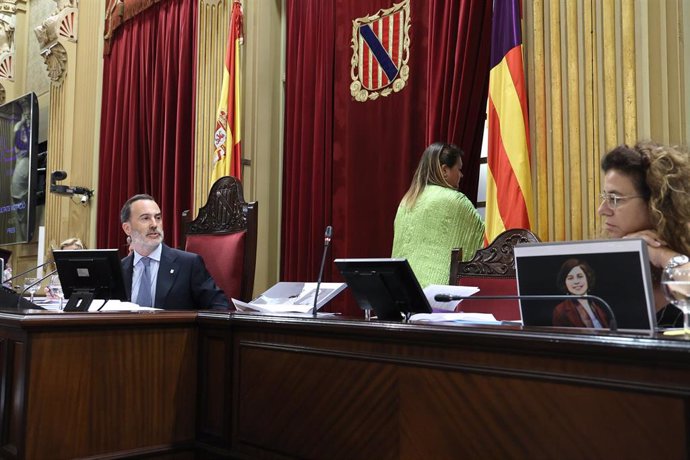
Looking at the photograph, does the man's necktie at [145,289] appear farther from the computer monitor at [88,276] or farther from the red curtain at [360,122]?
the red curtain at [360,122]

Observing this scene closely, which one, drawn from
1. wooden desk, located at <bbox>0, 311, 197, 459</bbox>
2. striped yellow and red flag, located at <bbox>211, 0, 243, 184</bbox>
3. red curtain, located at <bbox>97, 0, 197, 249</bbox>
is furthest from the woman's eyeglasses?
red curtain, located at <bbox>97, 0, 197, 249</bbox>

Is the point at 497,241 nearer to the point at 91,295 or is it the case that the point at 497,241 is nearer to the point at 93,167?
the point at 91,295

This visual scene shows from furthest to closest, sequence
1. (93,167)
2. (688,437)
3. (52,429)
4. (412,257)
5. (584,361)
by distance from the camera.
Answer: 1. (93,167)
2. (412,257)
3. (52,429)
4. (584,361)
5. (688,437)

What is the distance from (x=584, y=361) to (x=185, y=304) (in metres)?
2.37

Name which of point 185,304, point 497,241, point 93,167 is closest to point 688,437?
point 497,241

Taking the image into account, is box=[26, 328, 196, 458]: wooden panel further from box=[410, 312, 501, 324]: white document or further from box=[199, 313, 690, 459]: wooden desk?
box=[410, 312, 501, 324]: white document

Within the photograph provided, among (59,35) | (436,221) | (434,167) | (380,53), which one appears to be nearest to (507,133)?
(434,167)

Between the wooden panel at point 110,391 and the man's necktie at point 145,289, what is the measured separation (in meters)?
1.04

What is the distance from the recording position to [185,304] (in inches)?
135

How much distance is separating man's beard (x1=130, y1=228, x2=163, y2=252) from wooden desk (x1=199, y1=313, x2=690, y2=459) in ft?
3.86

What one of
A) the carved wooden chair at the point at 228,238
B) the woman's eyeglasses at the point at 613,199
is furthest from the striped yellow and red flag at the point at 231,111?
the woman's eyeglasses at the point at 613,199

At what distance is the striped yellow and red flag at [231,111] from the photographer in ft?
16.0

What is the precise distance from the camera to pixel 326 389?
1.97 metres

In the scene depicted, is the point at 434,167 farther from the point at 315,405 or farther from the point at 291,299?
the point at 315,405
